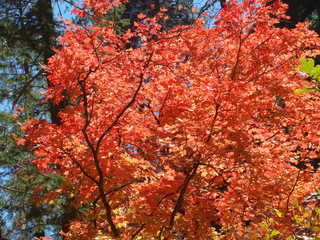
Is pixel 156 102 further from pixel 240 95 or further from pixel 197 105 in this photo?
pixel 240 95

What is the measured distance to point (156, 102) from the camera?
597cm

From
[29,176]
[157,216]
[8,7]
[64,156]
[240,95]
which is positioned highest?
[8,7]

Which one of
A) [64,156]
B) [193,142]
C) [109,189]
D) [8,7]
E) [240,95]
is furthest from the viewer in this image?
[8,7]

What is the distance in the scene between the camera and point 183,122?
462cm

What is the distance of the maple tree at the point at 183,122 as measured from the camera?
4.65 m

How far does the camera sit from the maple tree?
4648 mm

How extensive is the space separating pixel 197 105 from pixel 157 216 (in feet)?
6.13

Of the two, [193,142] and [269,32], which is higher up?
[269,32]

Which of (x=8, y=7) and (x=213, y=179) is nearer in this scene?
(x=213, y=179)

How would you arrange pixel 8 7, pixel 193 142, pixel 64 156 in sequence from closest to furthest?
pixel 193 142, pixel 64 156, pixel 8 7

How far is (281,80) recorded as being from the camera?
5.44 meters

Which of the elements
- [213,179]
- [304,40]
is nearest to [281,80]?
[304,40]

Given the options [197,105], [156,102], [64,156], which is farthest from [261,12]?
[64,156]

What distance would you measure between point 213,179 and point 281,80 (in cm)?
206
